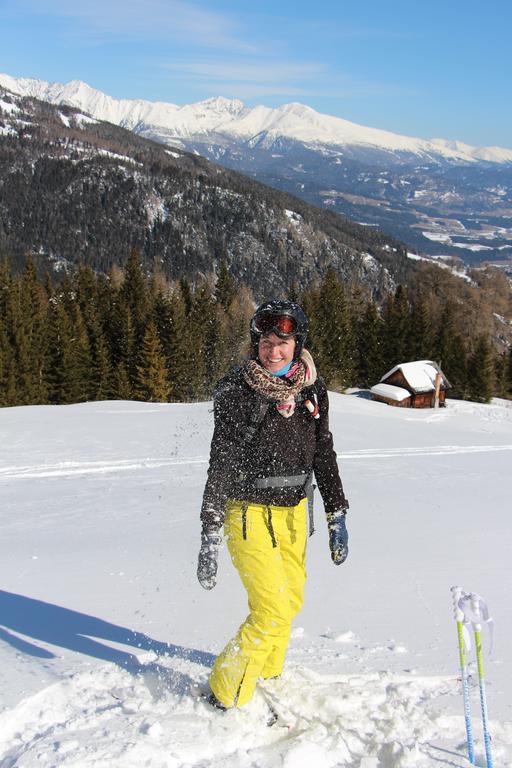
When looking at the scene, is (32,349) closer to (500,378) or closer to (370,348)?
(370,348)

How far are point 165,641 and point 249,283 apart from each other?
155000 mm

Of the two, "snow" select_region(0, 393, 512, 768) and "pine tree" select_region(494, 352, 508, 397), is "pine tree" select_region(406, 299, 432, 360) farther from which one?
"snow" select_region(0, 393, 512, 768)

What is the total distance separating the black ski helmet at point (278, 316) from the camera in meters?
3.27

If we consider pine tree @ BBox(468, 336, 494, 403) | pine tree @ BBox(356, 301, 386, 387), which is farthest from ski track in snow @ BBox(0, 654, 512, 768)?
pine tree @ BBox(356, 301, 386, 387)

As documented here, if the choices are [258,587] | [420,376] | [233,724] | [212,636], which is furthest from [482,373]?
[233,724]

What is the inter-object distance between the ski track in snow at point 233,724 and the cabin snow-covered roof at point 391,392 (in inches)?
1561

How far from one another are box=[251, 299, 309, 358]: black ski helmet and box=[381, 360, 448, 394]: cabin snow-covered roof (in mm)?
40334

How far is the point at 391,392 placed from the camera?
140ft

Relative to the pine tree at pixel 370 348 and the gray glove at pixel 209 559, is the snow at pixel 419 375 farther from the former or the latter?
the gray glove at pixel 209 559

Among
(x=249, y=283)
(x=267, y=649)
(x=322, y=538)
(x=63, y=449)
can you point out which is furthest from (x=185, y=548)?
(x=249, y=283)

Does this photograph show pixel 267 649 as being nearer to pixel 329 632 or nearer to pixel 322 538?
pixel 329 632

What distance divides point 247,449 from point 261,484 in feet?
0.70

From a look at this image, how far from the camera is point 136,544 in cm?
688

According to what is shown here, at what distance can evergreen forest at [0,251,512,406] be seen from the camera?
37375mm
